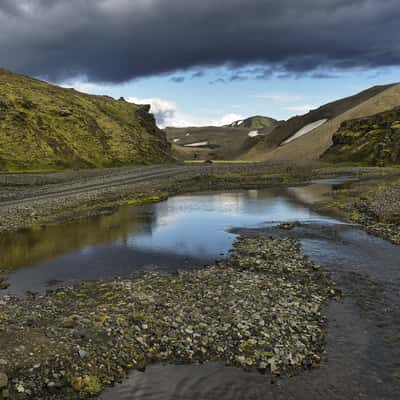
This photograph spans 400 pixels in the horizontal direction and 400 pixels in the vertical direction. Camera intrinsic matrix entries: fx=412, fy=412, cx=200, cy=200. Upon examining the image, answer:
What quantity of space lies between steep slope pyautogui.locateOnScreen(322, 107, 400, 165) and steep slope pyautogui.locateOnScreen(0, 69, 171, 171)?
203ft

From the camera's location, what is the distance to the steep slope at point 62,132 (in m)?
94.1

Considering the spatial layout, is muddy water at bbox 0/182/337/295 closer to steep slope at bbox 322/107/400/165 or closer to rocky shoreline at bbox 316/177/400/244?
rocky shoreline at bbox 316/177/400/244

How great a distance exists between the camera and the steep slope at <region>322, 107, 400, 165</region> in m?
112

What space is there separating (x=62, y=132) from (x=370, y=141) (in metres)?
93.1

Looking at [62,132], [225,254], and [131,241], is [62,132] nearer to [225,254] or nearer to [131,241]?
[131,241]

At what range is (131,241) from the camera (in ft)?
98.4

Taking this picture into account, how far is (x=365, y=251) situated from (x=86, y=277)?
16.9 m

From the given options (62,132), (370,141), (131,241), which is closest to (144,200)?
(131,241)

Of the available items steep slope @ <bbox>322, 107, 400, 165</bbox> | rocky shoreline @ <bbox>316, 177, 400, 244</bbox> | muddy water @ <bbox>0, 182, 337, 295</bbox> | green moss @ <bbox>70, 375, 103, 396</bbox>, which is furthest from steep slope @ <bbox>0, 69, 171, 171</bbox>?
green moss @ <bbox>70, 375, 103, 396</bbox>

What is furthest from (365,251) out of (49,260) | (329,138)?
(329,138)

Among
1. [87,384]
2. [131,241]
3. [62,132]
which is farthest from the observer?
[62,132]

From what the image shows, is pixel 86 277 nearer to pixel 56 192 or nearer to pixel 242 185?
pixel 56 192

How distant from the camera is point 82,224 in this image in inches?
1441

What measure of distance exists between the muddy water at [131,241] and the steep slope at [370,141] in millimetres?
75501
